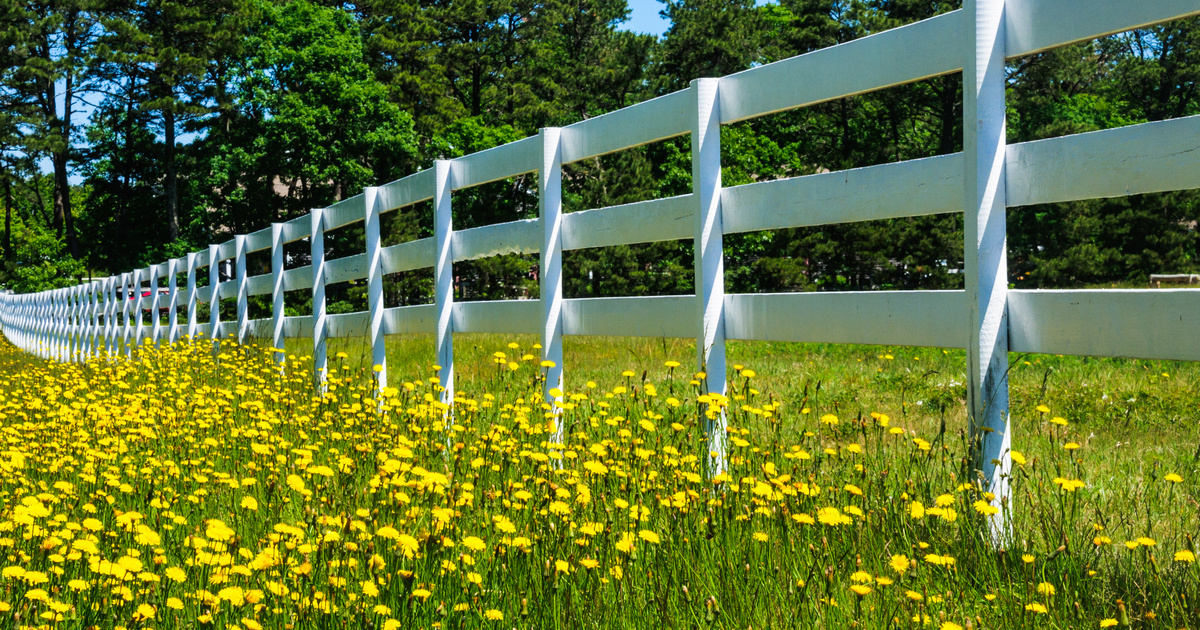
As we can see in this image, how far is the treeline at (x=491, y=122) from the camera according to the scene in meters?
34.2

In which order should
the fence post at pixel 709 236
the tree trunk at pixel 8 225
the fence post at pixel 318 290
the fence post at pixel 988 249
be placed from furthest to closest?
1. the tree trunk at pixel 8 225
2. the fence post at pixel 318 290
3. the fence post at pixel 709 236
4. the fence post at pixel 988 249

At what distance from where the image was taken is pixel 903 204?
3.63 m

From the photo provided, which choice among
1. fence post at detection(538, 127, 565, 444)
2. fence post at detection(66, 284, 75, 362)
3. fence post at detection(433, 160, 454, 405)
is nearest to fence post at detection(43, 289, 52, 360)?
fence post at detection(66, 284, 75, 362)

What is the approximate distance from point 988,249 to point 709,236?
1.43m

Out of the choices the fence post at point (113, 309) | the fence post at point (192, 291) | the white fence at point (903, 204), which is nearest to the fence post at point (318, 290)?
the white fence at point (903, 204)

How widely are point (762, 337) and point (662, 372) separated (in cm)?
546

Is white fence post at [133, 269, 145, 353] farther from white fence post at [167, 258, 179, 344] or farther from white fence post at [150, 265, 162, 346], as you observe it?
white fence post at [167, 258, 179, 344]

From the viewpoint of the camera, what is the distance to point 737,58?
4041cm

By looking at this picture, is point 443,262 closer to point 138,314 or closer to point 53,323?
point 138,314

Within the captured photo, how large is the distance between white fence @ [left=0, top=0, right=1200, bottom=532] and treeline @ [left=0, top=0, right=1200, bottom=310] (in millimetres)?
25110

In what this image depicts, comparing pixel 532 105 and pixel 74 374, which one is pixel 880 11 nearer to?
pixel 532 105

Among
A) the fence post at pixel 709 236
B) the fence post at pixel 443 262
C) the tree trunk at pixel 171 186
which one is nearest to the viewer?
the fence post at pixel 709 236

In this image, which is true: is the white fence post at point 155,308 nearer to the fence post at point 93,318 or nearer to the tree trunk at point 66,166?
the fence post at point 93,318

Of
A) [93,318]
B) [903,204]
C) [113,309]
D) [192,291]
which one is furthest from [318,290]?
[93,318]
